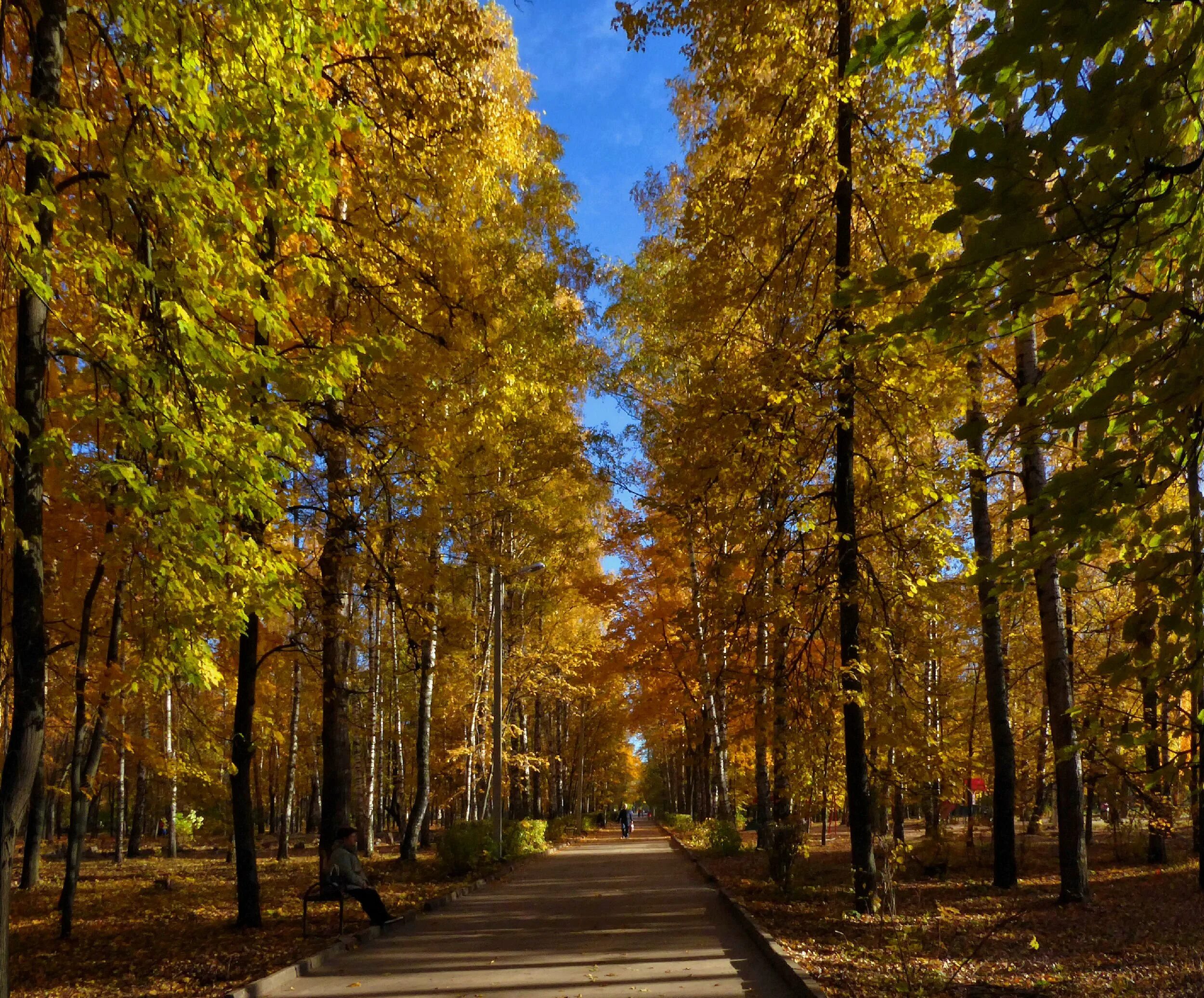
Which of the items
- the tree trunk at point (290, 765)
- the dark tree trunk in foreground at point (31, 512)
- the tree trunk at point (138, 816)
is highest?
the dark tree trunk in foreground at point (31, 512)

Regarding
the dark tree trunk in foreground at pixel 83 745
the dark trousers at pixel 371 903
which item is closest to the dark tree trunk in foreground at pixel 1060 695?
the dark trousers at pixel 371 903

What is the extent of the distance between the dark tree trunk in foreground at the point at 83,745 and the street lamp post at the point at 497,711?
7.37 metres

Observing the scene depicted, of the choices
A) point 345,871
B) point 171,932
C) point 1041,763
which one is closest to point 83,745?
point 171,932

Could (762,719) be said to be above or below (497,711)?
above

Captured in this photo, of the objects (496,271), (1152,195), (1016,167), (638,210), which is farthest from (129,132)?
(638,210)

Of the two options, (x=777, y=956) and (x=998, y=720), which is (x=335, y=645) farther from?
(x=998, y=720)

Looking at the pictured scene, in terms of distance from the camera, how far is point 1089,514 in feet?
8.90

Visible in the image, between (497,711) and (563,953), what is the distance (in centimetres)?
1015

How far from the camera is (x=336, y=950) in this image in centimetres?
784

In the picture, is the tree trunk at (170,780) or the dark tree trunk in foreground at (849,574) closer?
the dark tree trunk in foreground at (849,574)

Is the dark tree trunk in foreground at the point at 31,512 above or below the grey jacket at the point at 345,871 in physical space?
above

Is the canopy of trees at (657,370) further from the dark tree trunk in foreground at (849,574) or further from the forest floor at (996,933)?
the forest floor at (996,933)

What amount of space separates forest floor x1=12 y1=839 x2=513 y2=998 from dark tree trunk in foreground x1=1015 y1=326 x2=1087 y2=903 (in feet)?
26.0

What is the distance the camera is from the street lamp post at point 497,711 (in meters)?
17.6
